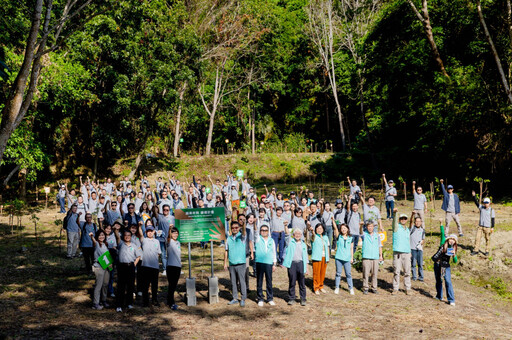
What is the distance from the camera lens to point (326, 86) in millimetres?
46688

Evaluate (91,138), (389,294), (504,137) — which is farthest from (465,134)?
(91,138)

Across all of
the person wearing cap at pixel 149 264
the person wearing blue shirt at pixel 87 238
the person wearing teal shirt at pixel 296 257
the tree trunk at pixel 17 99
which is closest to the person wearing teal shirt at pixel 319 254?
the person wearing teal shirt at pixel 296 257

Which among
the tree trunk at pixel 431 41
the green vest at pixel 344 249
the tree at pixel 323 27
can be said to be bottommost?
the green vest at pixel 344 249

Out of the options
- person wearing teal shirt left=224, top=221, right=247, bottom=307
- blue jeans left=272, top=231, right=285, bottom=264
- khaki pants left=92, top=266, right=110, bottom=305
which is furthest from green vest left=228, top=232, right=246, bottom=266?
blue jeans left=272, top=231, right=285, bottom=264

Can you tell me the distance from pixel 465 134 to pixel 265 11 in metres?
21.6

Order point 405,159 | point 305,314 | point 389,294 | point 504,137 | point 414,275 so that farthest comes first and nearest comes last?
point 405,159
point 504,137
point 414,275
point 389,294
point 305,314

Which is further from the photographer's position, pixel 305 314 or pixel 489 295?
pixel 489 295

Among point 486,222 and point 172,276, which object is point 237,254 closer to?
point 172,276

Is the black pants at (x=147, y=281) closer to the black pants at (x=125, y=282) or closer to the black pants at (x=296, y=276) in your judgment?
the black pants at (x=125, y=282)

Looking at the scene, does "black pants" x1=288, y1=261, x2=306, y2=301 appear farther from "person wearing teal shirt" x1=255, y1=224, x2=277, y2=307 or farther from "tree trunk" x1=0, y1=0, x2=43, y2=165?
"tree trunk" x1=0, y1=0, x2=43, y2=165

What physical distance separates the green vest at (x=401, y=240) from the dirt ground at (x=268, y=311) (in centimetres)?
125

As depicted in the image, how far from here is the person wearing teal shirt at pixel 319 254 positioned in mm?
10977

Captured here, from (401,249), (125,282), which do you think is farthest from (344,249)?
(125,282)

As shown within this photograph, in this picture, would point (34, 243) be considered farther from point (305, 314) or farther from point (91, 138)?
point (91, 138)
